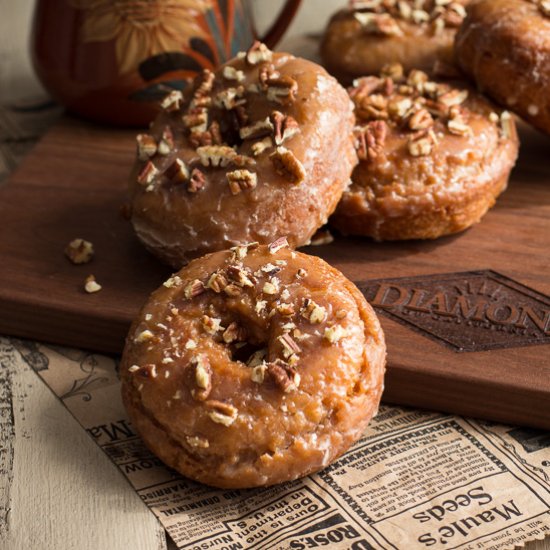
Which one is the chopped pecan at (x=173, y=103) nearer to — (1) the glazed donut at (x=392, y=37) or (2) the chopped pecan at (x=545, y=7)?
(1) the glazed donut at (x=392, y=37)

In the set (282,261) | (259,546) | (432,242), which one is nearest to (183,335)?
(282,261)

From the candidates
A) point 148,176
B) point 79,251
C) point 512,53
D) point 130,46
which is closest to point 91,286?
point 79,251

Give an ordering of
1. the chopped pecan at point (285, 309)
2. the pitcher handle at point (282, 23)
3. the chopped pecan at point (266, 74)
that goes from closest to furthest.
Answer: the chopped pecan at point (285, 309) → the chopped pecan at point (266, 74) → the pitcher handle at point (282, 23)

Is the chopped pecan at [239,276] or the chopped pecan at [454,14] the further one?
the chopped pecan at [454,14]

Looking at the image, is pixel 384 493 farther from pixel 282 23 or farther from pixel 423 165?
pixel 282 23

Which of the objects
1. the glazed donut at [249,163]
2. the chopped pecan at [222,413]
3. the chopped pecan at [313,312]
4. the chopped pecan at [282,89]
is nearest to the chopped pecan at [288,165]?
the glazed donut at [249,163]

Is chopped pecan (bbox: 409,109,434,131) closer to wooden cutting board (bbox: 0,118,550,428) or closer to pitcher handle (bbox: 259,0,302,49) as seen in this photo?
wooden cutting board (bbox: 0,118,550,428)

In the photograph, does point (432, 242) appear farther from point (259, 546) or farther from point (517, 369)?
point (259, 546)
